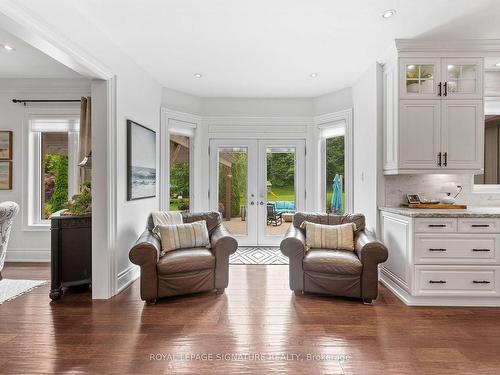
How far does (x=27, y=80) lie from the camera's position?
14.6 ft

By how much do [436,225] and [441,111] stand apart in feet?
4.17

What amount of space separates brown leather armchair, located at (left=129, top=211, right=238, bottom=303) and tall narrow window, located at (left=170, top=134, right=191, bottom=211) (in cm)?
159

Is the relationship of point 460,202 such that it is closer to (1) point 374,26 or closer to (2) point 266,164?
(1) point 374,26

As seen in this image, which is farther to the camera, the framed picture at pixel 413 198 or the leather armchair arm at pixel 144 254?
the framed picture at pixel 413 198

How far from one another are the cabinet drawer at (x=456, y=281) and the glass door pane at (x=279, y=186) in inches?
104

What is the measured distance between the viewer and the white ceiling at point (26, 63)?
3291mm

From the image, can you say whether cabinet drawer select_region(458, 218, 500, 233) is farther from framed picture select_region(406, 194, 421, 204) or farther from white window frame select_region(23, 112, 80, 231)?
white window frame select_region(23, 112, 80, 231)

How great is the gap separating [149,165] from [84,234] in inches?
49.6

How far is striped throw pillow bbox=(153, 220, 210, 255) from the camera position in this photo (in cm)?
342

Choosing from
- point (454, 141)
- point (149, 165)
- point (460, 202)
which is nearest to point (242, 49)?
point (149, 165)

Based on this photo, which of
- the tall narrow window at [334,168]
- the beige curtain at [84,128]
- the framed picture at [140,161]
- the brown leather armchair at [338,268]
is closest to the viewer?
the brown leather armchair at [338,268]

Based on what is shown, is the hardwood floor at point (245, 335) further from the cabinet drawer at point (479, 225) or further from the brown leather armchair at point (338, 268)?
the cabinet drawer at point (479, 225)

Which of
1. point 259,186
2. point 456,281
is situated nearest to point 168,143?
point 259,186

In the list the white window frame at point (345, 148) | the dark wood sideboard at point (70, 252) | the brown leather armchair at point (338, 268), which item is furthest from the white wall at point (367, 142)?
the dark wood sideboard at point (70, 252)
